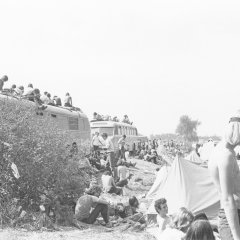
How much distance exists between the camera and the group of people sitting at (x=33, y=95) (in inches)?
493

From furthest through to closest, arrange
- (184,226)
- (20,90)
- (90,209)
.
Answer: (20,90), (90,209), (184,226)

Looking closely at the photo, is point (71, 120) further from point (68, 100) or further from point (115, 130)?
point (115, 130)

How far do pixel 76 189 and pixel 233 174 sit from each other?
7.55 metres

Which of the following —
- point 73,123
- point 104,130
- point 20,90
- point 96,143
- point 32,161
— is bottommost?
point 32,161

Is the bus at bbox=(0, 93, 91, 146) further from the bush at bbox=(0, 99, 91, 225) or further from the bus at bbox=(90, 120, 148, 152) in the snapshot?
the bush at bbox=(0, 99, 91, 225)

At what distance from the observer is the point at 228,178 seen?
3193mm

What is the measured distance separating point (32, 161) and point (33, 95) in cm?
374

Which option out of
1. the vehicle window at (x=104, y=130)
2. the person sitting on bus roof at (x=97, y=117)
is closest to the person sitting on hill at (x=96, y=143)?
the vehicle window at (x=104, y=130)

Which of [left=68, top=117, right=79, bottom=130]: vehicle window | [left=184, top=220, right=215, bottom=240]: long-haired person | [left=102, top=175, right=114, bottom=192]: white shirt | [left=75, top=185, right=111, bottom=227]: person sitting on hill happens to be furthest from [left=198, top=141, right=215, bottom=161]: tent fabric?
[left=184, top=220, right=215, bottom=240]: long-haired person

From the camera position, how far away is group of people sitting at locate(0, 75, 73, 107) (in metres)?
12.5

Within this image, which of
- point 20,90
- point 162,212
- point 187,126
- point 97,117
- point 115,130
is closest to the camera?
point 162,212

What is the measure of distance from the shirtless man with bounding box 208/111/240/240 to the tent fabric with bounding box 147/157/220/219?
6271mm

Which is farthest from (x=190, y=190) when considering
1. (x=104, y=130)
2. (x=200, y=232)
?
(x=104, y=130)

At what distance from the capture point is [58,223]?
942cm
